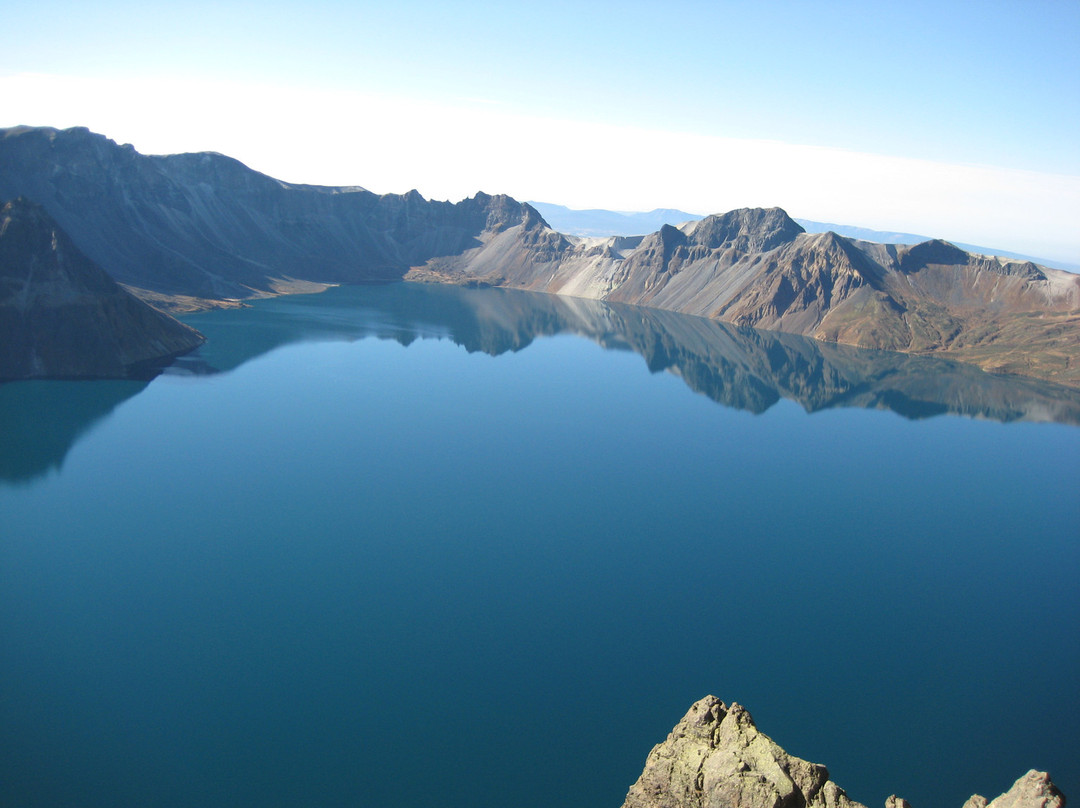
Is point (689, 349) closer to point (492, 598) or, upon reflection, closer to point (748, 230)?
point (748, 230)

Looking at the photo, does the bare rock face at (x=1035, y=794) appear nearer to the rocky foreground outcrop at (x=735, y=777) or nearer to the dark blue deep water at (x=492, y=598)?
the rocky foreground outcrop at (x=735, y=777)

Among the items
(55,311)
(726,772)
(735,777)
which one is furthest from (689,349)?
(735,777)

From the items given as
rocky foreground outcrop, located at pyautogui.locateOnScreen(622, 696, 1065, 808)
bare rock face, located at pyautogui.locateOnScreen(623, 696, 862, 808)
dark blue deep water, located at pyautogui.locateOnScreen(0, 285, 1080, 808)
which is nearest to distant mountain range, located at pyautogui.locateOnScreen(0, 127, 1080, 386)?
dark blue deep water, located at pyautogui.locateOnScreen(0, 285, 1080, 808)

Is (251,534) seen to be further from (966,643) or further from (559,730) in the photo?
(966,643)

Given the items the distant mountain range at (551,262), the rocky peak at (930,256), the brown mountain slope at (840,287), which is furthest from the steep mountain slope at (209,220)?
the rocky peak at (930,256)

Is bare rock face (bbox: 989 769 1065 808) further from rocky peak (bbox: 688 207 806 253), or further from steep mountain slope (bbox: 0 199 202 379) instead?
rocky peak (bbox: 688 207 806 253)
